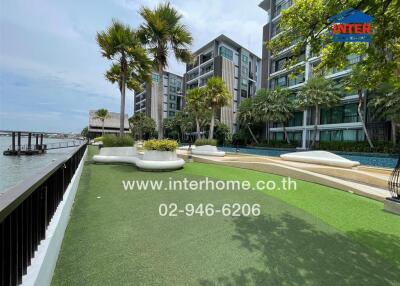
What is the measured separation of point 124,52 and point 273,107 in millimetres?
24202

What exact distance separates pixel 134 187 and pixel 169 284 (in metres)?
4.99

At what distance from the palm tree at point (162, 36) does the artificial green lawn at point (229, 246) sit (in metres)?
8.39

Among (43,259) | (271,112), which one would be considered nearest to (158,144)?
(43,259)

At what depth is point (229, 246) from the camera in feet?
11.7

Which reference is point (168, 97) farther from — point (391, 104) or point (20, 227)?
point (20, 227)

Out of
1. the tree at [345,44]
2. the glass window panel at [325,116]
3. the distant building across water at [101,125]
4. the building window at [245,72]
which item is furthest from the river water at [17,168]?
the distant building across water at [101,125]

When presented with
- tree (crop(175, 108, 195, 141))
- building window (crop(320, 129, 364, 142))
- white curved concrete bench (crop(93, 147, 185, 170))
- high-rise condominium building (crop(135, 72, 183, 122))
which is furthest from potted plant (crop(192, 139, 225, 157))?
high-rise condominium building (crop(135, 72, 183, 122))

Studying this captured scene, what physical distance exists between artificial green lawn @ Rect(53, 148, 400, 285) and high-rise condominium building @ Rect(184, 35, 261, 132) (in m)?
41.4

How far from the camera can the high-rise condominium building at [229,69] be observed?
157 feet

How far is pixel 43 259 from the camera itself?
7.72 ft

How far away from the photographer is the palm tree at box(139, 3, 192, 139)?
39.9 ft

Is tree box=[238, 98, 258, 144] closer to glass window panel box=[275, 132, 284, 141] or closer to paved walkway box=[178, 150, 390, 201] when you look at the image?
glass window panel box=[275, 132, 284, 141]

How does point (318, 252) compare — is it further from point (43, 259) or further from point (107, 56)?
point (107, 56)

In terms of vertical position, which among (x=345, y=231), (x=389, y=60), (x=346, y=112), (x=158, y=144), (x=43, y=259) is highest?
(x=346, y=112)
